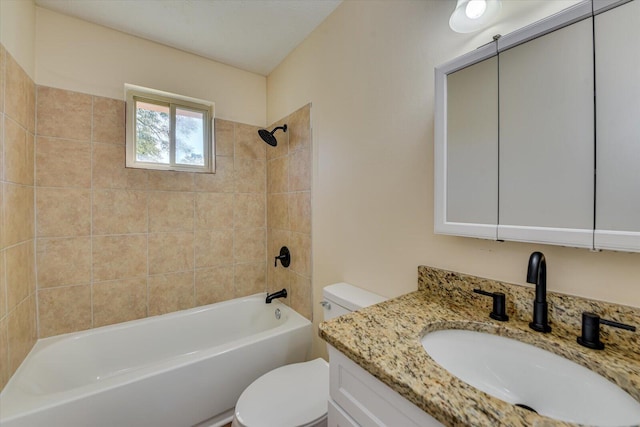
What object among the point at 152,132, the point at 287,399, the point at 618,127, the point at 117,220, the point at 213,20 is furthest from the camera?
the point at 152,132

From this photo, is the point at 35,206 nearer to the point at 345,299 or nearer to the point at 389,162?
the point at 345,299

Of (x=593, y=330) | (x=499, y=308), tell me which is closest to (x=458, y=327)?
(x=499, y=308)

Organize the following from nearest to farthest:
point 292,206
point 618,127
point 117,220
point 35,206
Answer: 1. point 618,127
2. point 35,206
3. point 117,220
4. point 292,206

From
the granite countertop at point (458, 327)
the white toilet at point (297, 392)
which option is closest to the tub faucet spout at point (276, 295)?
the white toilet at point (297, 392)

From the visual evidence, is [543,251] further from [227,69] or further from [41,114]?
[41,114]

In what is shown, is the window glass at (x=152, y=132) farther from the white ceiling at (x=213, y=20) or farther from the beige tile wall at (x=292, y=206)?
the beige tile wall at (x=292, y=206)

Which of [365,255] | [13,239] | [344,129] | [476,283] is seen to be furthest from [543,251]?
[13,239]

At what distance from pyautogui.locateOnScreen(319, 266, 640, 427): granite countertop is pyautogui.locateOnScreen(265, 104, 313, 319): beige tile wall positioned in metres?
1.05

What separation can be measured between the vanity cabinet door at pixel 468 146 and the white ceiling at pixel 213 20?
1.07 metres

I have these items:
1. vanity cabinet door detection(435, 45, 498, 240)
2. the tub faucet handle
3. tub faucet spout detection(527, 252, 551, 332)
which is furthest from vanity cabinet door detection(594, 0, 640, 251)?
the tub faucet handle

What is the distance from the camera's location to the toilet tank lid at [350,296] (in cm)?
127

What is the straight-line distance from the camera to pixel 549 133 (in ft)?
2.45

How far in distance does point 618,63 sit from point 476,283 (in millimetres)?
712

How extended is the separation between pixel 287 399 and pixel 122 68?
92.8 inches
